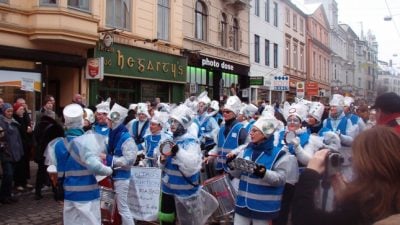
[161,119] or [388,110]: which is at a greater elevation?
[388,110]

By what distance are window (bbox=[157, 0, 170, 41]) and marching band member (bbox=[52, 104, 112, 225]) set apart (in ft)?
48.3

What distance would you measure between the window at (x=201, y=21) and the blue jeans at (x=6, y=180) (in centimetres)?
1499

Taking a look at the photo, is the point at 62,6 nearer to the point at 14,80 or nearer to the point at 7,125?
the point at 14,80

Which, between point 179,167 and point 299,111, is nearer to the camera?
point 179,167

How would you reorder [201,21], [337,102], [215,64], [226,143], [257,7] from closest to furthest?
1. [226,143]
2. [337,102]
3. [201,21]
4. [215,64]
5. [257,7]

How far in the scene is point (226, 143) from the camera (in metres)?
7.93

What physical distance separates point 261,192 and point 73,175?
2.09m

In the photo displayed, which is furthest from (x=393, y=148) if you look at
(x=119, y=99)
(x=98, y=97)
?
(x=119, y=99)

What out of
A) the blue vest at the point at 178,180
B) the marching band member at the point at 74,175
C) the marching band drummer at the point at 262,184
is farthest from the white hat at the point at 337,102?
the marching band member at the point at 74,175

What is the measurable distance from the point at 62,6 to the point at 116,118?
8.58 m

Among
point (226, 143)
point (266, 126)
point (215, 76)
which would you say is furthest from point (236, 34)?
point (266, 126)

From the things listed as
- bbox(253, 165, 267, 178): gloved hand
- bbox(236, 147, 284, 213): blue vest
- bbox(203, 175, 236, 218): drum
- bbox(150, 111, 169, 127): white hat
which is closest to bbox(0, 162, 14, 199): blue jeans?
bbox(150, 111, 169, 127): white hat

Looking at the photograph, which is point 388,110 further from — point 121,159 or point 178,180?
point 121,159

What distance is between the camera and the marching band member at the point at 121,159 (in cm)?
639
